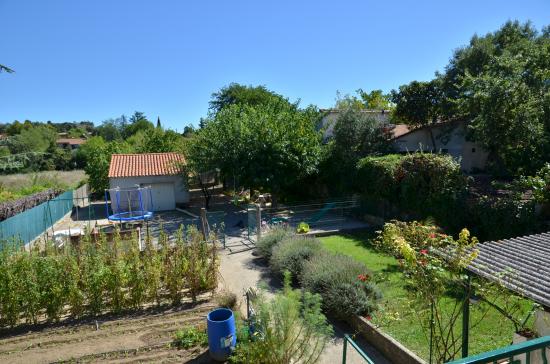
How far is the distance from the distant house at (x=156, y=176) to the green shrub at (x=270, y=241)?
12711mm

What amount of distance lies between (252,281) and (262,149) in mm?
9866

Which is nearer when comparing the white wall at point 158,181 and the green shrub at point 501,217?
the green shrub at point 501,217

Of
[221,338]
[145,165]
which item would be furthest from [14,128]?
[221,338]

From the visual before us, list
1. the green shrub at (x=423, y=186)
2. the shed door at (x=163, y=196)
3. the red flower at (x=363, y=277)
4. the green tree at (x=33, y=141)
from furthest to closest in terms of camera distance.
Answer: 1. the green tree at (x=33, y=141)
2. the shed door at (x=163, y=196)
3. the green shrub at (x=423, y=186)
4. the red flower at (x=363, y=277)

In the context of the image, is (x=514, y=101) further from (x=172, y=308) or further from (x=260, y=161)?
(x=172, y=308)

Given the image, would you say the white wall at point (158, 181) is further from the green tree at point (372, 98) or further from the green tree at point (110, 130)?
the green tree at point (110, 130)

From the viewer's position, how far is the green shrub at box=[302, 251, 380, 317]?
25.5 ft

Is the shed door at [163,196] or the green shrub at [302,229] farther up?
the shed door at [163,196]

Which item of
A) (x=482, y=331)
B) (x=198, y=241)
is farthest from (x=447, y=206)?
(x=198, y=241)

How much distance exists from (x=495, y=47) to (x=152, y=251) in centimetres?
2393

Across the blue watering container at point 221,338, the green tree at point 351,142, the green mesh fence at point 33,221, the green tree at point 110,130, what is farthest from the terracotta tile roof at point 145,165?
the green tree at point 110,130

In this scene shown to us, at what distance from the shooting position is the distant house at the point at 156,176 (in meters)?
23.5

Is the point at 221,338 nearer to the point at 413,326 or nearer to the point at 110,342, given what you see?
the point at 110,342

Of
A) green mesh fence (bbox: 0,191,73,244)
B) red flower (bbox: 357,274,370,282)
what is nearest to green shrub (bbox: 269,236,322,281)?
red flower (bbox: 357,274,370,282)
